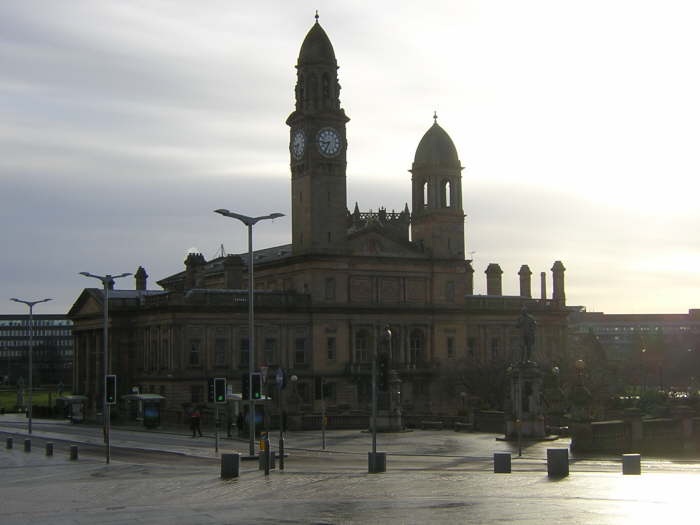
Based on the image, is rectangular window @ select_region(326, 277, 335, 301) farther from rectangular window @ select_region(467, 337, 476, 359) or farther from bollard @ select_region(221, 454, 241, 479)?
bollard @ select_region(221, 454, 241, 479)

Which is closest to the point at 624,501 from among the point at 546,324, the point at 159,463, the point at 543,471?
the point at 543,471

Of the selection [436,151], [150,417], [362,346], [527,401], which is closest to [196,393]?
[362,346]

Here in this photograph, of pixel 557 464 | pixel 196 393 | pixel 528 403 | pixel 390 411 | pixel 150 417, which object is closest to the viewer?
pixel 557 464

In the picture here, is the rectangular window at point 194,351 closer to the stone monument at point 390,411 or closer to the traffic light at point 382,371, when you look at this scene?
the stone monument at point 390,411

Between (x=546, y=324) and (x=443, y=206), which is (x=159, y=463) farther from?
(x=546, y=324)

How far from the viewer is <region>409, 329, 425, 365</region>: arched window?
112 m

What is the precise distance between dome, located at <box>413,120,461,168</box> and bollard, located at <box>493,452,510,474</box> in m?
72.7

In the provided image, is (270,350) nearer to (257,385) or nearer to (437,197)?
(437,197)

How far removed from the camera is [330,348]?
108 metres

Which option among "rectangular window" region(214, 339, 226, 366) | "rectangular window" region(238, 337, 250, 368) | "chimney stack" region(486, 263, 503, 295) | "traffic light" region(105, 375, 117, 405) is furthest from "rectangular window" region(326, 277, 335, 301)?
"traffic light" region(105, 375, 117, 405)

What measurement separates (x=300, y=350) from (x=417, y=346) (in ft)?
37.5

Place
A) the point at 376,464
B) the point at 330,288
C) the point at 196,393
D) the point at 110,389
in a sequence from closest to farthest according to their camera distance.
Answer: the point at 376,464 < the point at 110,389 < the point at 196,393 < the point at 330,288

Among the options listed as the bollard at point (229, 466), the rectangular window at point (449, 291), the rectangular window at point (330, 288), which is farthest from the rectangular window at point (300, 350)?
the bollard at point (229, 466)

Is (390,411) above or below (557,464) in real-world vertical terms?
below
